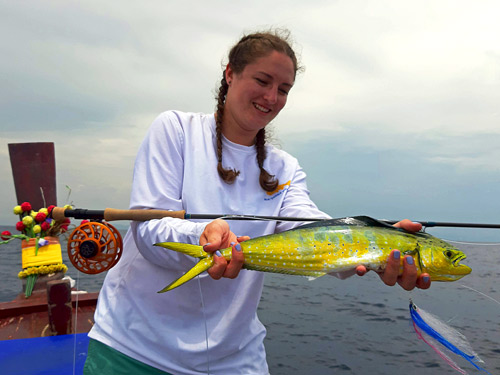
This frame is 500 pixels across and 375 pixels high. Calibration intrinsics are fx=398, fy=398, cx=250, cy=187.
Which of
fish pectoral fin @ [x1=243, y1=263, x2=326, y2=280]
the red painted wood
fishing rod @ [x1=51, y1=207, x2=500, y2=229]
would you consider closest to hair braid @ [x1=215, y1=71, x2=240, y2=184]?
fishing rod @ [x1=51, y1=207, x2=500, y2=229]

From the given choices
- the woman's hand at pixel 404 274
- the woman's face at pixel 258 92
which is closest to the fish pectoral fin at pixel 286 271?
the woman's hand at pixel 404 274

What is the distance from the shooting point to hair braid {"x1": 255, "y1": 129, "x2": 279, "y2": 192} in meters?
2.49

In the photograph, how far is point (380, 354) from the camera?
1095cm

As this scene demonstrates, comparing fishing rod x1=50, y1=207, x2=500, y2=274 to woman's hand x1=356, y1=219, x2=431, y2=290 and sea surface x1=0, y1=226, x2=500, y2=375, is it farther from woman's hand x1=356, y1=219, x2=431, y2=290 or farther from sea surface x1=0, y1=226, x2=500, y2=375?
sea surface x1=0, y1=226, x2=500, y2=375

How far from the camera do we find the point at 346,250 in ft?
6.65

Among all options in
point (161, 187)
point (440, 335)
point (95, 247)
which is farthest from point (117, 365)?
point (440, 335)

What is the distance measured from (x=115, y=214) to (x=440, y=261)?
5.90ft

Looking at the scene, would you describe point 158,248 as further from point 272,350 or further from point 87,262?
point 272,350

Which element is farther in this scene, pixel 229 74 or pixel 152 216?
pixel 229 74

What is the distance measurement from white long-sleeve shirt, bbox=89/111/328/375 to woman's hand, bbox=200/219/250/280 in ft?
0.28

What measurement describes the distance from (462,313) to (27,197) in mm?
15945

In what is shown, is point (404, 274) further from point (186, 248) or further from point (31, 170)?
point (31, 170)

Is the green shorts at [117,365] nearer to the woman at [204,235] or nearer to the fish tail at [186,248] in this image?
the woman at [204,235]

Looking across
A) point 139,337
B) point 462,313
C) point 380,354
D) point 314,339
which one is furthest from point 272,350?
point 139,337
